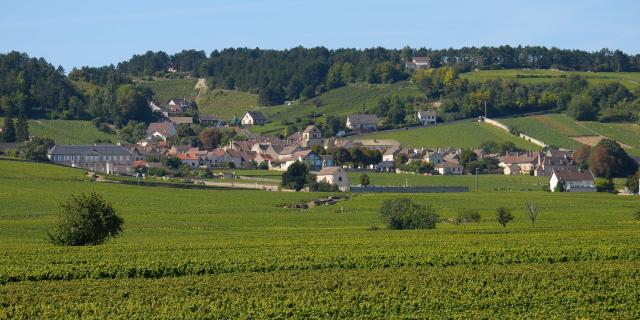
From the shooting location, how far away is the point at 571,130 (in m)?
160

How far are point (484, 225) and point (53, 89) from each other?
119 m

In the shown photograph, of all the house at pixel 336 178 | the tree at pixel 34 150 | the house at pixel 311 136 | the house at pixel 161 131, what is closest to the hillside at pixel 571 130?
the house at pixel 311 136

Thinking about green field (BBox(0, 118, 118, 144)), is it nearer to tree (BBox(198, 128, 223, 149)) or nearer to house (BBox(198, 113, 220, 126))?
tree (BBox(198, 128, 223, 149))

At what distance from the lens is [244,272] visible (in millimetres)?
40750

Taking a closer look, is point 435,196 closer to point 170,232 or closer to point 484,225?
point 484,225

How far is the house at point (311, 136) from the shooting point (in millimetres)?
162000

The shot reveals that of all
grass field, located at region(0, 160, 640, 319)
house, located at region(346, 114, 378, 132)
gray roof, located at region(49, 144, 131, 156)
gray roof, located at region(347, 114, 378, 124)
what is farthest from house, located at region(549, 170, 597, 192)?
gray roof, located at region(347, 114, 378, 124)

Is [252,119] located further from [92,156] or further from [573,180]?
[573,180]

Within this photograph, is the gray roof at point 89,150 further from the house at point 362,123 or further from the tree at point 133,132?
the house at point 362,123

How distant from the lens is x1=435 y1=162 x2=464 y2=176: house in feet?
446

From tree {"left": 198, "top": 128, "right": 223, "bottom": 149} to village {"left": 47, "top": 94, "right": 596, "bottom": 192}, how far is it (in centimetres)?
221

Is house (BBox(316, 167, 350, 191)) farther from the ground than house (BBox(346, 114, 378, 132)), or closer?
closer

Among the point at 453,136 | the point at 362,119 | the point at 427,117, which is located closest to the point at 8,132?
the point at 362,119

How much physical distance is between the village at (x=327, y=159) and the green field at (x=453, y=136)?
10.5 ft
